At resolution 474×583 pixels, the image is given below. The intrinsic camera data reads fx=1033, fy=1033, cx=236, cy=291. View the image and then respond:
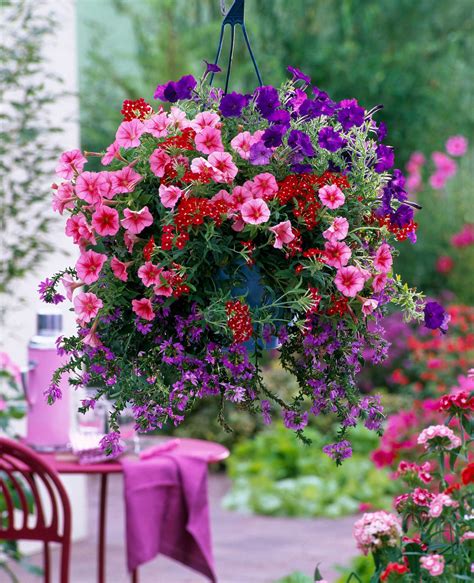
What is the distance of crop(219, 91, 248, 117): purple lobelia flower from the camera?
1605mm

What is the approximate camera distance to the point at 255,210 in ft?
5.06

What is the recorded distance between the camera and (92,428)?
3070 mm

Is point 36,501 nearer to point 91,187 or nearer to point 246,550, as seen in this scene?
point 91,187

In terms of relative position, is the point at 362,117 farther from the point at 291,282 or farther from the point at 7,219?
the point at 7,219

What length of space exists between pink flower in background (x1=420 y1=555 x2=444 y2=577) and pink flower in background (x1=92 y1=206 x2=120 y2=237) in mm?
850

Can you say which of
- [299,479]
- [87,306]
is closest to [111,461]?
[87,306]

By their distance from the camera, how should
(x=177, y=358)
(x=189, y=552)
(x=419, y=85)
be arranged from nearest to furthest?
(x=177, y=358)
(x=189, y=552)
(x=419, y=85)

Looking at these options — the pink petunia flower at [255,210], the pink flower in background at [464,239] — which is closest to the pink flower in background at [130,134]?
the pink petunia flower at [255,210]

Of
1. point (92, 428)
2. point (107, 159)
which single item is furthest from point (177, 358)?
point (92, 428)

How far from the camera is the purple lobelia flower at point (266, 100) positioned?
1.62 meters

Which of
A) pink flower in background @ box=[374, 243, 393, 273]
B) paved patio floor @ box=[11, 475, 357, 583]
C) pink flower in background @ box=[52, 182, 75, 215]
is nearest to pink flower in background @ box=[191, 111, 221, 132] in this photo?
pink flower in background @ box=[52, 182, 75, 215]

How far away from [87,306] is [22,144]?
2612mm

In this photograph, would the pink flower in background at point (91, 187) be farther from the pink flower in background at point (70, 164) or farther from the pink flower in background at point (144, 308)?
the pink flower in background at point (144, 308)

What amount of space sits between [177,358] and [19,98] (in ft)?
10.3
